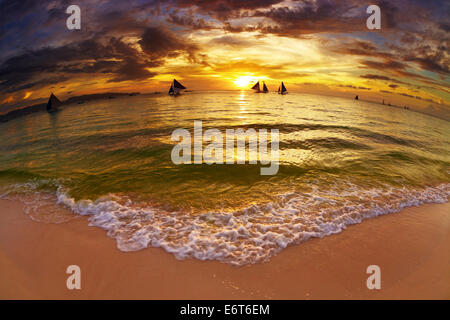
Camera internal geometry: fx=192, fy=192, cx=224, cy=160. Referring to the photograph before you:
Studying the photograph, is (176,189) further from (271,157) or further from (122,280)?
(271,157)

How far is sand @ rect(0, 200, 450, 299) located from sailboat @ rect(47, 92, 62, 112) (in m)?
69.2

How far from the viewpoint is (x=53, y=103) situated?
55.9 meters

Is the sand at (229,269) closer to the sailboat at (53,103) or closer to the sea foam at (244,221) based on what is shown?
the sea foam at (244,221)

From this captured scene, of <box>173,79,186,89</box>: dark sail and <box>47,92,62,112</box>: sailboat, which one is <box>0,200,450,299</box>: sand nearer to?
<box>47,92,62,112</box>: sailboat

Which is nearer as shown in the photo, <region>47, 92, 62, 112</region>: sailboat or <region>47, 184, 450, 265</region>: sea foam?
<region>47, 184, 450, 265</region>: sea foam

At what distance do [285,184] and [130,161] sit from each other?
8.15m

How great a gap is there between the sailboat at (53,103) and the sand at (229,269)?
69.2m

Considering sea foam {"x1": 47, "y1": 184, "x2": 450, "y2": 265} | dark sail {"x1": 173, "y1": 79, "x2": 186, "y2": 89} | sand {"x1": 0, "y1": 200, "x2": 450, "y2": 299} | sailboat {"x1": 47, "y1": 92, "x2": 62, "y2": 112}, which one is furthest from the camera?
dark sail {"x1": 173, "y1": 79, "x2": 186, "y2": 89}

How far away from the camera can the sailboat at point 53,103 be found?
55.0 metres

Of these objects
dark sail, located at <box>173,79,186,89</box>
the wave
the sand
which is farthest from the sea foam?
dark sail, located at <box>173,79,186,89</box>

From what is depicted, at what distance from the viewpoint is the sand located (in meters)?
3.39

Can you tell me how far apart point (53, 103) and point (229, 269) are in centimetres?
7455

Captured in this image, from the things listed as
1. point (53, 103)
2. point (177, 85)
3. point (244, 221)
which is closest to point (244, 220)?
point (244, 221)

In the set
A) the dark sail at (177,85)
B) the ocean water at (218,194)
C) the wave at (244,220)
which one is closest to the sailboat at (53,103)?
the dark sail at (177,85)
